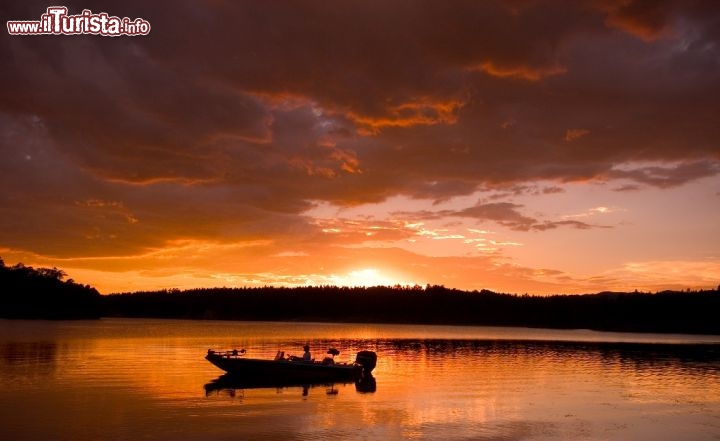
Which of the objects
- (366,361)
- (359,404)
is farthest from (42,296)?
(359,404)

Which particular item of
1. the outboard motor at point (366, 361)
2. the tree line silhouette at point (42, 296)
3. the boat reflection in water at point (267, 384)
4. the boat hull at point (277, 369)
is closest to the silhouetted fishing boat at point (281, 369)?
the boat hull at point (277, 369)

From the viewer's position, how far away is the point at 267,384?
43.1 m

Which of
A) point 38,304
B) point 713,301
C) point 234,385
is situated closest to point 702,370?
point 234,385

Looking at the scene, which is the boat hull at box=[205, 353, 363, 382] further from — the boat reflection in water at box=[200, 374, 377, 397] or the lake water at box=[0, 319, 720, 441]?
the lake water at box=[0, 319, 720, 441]

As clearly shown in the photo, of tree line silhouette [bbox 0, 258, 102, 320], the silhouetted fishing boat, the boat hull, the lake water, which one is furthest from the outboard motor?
tree line silhouette [bbox 0, 258, 102, 320]

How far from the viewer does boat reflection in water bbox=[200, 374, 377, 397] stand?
131 ft

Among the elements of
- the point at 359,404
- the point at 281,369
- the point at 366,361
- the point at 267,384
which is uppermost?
the point at 366,361

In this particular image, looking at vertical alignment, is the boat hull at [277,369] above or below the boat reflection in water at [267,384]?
above

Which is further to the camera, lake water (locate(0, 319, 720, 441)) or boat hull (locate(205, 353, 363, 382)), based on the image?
boat hull (locate(205, 353, 363, 382))

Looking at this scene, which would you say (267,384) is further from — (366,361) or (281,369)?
(366,361)

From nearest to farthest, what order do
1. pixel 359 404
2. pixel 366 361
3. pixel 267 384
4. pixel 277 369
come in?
pixel 359 404, pixel 267 384, pixel 277 369, pixel 366 361

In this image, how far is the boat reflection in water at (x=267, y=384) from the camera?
131 ft

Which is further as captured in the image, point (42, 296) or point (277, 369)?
point (42, 296)

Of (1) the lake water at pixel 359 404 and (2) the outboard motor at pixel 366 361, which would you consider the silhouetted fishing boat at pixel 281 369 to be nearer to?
(1) the lake water at pixel 359 404
